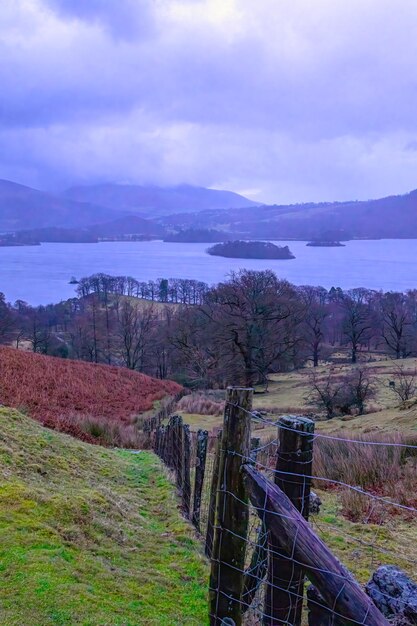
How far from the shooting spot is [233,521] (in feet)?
9.87

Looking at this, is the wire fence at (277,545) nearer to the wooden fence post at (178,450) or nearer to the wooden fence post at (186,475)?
the wooden fence post at (186,475)

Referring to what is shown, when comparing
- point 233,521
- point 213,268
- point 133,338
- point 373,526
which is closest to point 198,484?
point 373,526

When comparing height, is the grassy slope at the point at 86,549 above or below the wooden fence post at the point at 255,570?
below

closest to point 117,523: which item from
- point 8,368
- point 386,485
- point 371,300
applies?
point 386,485

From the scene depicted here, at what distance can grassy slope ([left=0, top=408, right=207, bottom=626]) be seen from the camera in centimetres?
378

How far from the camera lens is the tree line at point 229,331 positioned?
3803 centimetres

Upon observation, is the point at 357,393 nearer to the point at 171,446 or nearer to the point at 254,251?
the point at 171,446

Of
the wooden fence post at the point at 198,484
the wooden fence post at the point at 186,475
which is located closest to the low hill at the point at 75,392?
the wooden fence post at the point at 186,475

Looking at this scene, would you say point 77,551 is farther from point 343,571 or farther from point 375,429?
point 375,429

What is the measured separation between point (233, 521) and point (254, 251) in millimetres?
156973

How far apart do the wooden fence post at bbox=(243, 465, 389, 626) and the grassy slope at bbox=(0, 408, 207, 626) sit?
6.00 ft

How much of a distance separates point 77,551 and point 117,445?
9687 millimetres

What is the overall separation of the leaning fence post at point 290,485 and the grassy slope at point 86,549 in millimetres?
1506

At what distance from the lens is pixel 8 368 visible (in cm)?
1988
